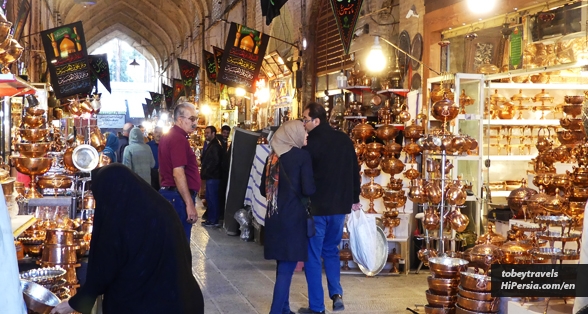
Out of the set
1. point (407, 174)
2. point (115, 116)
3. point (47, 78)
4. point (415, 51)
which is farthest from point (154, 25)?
point (407, 174)

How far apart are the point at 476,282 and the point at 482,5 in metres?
4.33

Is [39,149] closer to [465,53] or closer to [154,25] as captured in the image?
[465,53]

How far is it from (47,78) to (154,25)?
1580cm

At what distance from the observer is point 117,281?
286 cm

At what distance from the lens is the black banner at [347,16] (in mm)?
8258

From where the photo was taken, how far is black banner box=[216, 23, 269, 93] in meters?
14.0

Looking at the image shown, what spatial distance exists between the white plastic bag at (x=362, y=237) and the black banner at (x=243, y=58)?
7763 millimetres

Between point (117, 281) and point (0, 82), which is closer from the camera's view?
point (117, 281)

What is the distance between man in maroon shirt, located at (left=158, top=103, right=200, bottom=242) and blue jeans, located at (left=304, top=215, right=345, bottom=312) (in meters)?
0.94

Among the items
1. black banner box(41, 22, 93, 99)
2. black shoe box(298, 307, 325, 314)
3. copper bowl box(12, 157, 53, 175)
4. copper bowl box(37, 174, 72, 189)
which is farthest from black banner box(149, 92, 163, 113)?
black shoe box(298, 307, 325, 314)

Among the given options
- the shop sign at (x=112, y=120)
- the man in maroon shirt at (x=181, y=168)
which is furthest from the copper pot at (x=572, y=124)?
the shop sign at (x=112, y=120)

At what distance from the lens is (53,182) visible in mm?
6180

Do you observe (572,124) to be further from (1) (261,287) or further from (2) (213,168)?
(2) (213,168)

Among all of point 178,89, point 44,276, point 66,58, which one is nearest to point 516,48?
point 44,276
